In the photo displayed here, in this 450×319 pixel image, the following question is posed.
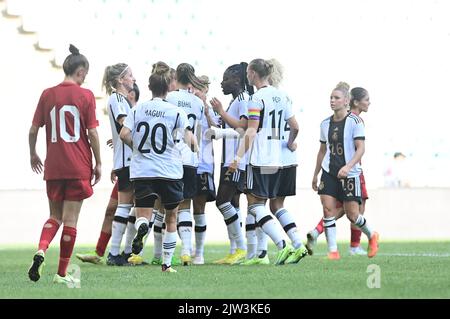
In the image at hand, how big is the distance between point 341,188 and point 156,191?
238 centimetres

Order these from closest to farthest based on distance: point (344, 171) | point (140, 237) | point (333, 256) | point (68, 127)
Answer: point (68, 127) < point (140, 237) < point (344, 171) < point (333, 256)

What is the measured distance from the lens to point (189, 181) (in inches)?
375

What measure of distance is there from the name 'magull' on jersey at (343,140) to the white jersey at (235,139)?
98 centimetres

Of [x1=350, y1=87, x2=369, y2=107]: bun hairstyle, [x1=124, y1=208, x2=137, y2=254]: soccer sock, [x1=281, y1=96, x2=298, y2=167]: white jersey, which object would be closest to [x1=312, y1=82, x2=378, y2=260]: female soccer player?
[x1=281, y1=96, x2=298, y2=167]: white jersey

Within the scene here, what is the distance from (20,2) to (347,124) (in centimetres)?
902

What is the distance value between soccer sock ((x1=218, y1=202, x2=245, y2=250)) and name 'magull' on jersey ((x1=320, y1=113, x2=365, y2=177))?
1.03 metres

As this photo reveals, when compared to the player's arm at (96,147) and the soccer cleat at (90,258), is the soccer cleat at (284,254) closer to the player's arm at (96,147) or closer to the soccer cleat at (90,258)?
the soccer cleat at (90,258)

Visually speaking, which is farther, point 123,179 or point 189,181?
point 123,179

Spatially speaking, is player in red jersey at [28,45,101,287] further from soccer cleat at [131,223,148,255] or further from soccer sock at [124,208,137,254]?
soccer sock at [124,208,137,254]

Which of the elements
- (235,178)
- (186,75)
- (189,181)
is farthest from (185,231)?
(186,75)

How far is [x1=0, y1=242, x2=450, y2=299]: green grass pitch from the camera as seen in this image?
659 centimetres

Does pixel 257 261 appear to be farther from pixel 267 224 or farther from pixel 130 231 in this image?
pixel 130 231

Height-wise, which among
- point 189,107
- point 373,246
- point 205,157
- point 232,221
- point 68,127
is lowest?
point 373,246

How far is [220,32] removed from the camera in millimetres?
18875
